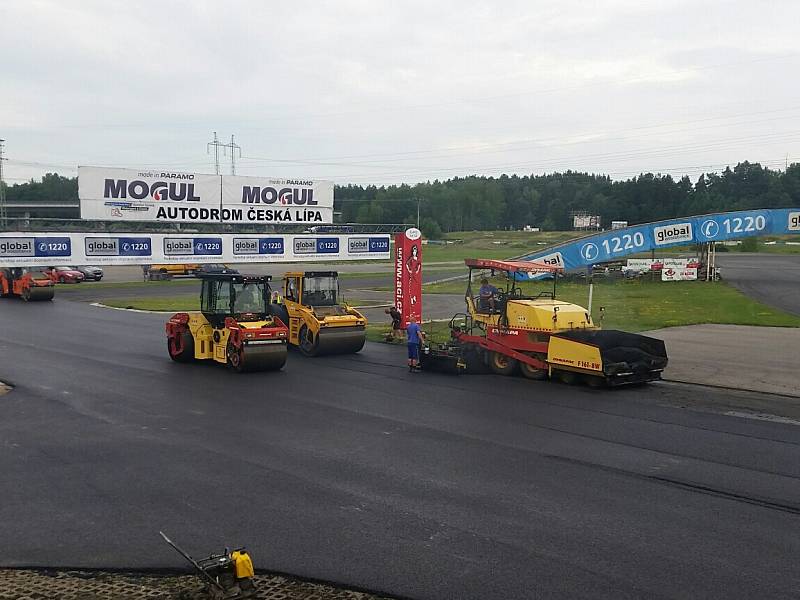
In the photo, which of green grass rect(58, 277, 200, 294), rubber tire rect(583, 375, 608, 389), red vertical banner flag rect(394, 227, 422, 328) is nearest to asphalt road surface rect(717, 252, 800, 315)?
red vertical banner flag rect(394, 227, 422, 328)

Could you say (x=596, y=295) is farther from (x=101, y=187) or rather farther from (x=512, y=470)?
(x=512, y=470)

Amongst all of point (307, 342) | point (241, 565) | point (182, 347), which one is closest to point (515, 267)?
point (307, 342)

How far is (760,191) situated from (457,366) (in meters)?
88.0

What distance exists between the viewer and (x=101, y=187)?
1168 inches

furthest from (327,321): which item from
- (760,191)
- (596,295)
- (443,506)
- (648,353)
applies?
(760,191)

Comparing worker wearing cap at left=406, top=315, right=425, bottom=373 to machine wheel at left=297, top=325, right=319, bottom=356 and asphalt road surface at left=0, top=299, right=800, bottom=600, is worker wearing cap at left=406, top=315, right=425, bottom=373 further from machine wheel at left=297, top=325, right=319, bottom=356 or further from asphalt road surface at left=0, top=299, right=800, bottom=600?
machine wheel at left=297, top=325, right=319, bottom=356

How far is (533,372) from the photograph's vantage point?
16.9m

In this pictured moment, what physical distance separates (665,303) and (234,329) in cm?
2241

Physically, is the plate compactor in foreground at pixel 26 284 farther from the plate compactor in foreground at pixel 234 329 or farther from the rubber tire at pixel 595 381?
the rubber tire at pixel 595 381

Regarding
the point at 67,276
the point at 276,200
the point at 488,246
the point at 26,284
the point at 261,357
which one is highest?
the point at 276,200

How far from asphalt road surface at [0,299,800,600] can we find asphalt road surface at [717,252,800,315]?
2119 centimetres

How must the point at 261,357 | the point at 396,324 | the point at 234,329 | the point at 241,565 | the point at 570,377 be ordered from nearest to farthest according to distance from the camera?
the point at 241,565, the point at 570,377, the point at 261,357, the point at 234,329, the point at 396,324

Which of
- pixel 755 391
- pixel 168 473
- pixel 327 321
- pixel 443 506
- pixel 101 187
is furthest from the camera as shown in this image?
pixel 101 187

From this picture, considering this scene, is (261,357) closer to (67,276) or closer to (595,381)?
(595,381)
